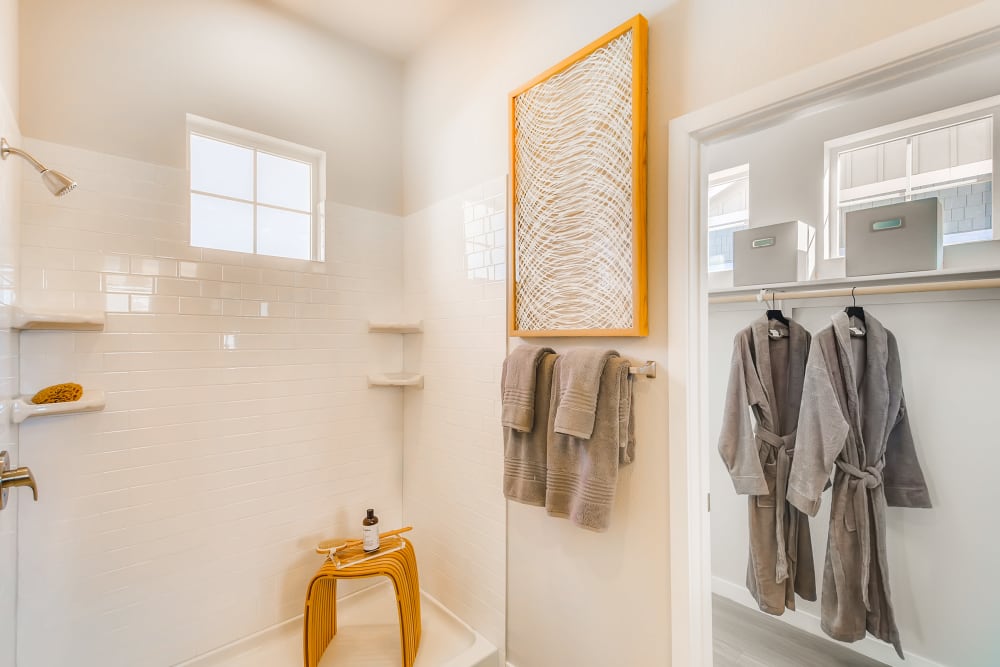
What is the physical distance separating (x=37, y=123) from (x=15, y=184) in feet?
0.92

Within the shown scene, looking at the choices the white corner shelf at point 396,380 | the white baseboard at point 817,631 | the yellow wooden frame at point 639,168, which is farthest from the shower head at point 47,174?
the white baseboard at point 817,631

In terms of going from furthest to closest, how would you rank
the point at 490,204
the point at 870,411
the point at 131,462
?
the point at 490,204, the point at 870,411, the point at 131,462

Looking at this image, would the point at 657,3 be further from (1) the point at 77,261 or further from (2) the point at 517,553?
(1) the point at 77,261

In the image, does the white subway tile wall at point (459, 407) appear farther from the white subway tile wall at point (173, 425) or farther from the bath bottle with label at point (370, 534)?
the bath bottle with label at point (370, 534)

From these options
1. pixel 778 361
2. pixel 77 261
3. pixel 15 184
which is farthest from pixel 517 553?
pixel 15 184

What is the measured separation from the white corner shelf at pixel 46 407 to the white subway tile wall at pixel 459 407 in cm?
117

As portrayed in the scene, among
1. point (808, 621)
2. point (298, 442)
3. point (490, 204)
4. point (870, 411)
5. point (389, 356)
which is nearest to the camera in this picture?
point (870, 411)

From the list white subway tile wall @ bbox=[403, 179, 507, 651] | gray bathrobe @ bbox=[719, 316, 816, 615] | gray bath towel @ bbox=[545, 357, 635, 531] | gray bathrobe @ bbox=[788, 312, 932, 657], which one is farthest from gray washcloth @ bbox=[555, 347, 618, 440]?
gray bathrobe @ bbox=[788, 312, 932, 657]

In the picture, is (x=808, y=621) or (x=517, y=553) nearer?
(x=517, y=553)

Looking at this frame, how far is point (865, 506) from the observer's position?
156cm

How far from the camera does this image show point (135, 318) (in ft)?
4.95

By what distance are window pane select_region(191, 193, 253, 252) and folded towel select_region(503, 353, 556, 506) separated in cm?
135

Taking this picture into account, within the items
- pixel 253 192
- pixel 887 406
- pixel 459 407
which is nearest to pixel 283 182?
pixel 253 192

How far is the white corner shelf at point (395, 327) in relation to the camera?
204 centimetres
